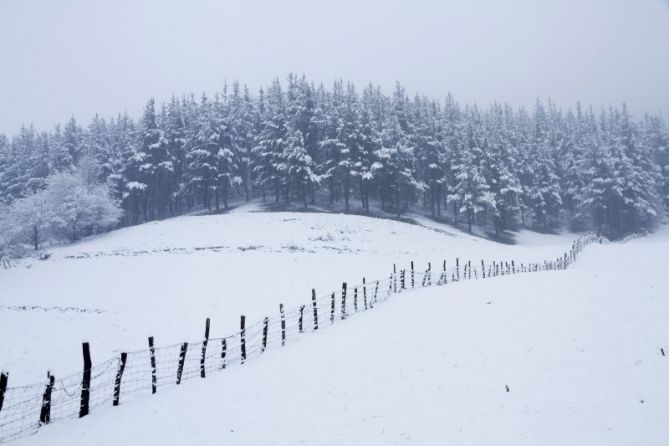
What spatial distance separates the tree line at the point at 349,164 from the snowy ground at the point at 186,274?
13.5 metres

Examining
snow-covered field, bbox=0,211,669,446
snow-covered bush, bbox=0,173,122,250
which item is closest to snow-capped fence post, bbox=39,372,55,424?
snow-covered field, bbox=0,211,669,446

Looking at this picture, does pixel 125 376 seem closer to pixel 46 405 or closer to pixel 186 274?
pixel 46 405

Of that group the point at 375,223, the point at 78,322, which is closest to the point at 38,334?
the point at 78,322

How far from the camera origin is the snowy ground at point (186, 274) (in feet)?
76.3

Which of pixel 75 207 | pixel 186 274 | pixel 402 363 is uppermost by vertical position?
pixel 75 207

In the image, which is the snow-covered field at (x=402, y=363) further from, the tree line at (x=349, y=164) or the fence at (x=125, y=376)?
the tree line at (x=349, y=164)

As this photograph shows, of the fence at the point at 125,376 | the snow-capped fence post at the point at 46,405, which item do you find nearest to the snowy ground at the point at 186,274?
the fence at the point at 125,376

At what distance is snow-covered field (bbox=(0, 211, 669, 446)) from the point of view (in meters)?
8.77

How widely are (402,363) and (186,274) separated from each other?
27.3m

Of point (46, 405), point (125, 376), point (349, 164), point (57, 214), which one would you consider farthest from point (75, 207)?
point (46, 405)

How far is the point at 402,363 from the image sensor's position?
12688 millimetres

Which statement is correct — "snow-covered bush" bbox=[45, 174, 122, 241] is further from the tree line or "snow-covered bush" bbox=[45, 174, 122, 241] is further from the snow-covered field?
the snow-covered field

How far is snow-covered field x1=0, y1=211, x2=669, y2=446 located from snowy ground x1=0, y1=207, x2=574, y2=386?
225 millimetres

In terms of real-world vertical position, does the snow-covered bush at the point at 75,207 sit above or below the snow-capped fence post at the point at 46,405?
above
